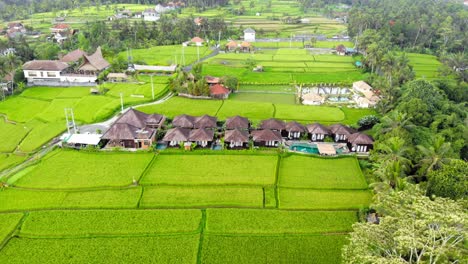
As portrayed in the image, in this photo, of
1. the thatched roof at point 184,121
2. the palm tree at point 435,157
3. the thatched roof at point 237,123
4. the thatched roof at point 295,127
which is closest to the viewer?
the palm tree at point 435,157

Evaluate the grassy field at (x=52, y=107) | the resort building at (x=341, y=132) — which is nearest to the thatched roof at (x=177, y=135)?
the grassy field at (x=52, y=107)

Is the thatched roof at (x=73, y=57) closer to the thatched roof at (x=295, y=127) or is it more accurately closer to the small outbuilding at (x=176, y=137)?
the small outbuilding at (x=176, y=137)

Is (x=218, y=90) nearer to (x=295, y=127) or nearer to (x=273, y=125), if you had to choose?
(x=273, y=125)

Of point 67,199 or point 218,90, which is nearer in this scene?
point 67,199

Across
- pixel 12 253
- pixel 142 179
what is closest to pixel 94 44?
pixel 142 179

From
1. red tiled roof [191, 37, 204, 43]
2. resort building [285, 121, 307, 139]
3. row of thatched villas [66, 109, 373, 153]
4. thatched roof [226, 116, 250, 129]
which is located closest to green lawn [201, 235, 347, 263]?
row of thatched villas [66, 109, 373, 153]

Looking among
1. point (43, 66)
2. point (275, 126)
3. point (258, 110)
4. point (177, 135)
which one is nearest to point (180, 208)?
point (177, 135)

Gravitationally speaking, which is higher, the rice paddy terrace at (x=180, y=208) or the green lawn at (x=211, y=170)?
the green lawn at (x=211, y=170)
